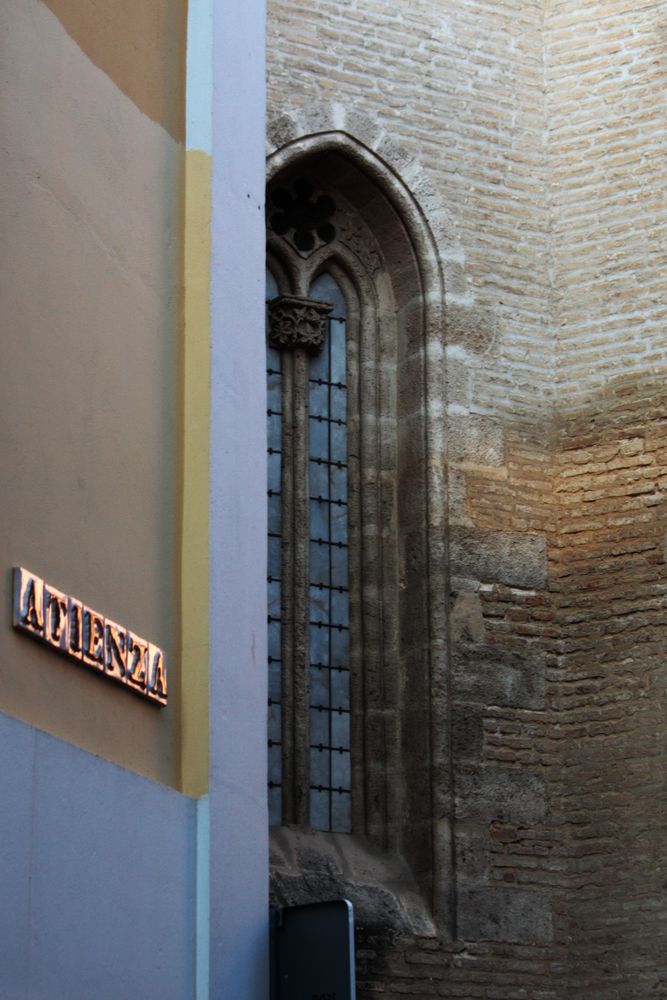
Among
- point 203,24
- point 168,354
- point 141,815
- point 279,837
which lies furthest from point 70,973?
point 279,837

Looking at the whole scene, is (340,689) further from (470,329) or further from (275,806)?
(470,329)

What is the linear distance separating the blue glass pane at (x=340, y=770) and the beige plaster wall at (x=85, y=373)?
466cm

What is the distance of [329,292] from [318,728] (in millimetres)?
2615

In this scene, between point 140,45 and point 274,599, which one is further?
point 274,599

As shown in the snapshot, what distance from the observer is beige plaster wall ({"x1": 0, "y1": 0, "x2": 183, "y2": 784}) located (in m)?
5.82

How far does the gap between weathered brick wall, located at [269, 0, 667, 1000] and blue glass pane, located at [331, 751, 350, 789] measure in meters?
0.66

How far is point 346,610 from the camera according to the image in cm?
1160

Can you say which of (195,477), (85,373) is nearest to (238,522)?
(195,477)

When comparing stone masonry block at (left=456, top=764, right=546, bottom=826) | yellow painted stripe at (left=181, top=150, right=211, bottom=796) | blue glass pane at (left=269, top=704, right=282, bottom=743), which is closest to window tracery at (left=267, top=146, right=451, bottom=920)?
blue glass pane at (left=269, top=704, right=282, bottom=743)

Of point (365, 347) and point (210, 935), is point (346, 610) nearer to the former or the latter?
point (365, 347)

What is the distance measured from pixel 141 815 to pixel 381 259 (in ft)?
21.4

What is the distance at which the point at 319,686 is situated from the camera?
11.4 meters

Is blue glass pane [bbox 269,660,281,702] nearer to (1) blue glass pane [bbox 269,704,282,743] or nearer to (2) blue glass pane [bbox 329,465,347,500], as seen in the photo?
(1) blue glass pane [bbox 269,704,282,743]

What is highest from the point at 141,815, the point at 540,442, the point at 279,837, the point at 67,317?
the point at 540,442
